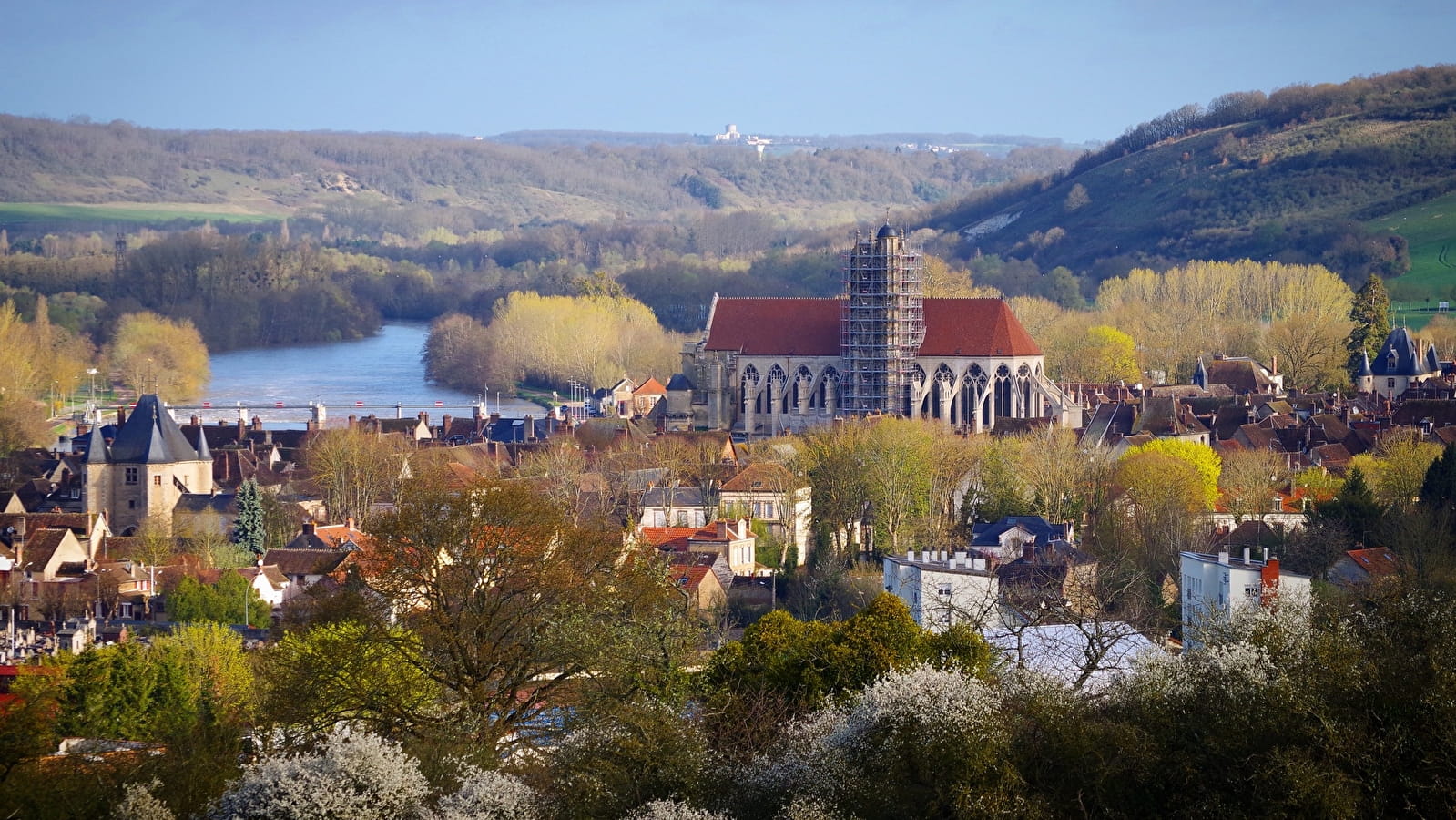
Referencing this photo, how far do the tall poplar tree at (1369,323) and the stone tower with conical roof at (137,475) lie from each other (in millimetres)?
53235

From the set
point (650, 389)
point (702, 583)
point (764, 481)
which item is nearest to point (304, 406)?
point (650, 389)

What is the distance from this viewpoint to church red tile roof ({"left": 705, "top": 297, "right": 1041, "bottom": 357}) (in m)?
89.2

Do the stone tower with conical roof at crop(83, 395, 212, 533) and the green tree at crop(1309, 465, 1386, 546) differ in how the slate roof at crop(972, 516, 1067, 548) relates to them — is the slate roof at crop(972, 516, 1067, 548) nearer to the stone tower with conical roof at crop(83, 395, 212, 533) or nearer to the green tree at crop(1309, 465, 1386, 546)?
the green tree at crop(1309, 465, 1386, 546)

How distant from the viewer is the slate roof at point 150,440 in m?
64.0

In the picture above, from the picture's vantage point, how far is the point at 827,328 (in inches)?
3632

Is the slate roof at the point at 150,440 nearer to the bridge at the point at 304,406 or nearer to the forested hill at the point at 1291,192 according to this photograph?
the bridge at the point at 304,406

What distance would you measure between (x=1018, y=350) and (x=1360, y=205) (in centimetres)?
8422

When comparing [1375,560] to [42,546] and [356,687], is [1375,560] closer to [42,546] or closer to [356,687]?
[356,687]

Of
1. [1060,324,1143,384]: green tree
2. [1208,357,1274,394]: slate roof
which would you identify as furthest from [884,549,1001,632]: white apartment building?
[1060,324,1143,384]: green tree

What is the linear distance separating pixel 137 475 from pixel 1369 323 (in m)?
57.7

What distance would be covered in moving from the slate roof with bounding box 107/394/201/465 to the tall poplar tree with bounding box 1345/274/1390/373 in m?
52.7

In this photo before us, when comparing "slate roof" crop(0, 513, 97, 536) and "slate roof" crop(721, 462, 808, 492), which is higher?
"slate roof" crop(721, 462, 808, 492)

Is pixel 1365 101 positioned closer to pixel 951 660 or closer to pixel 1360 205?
pixel 1360 205

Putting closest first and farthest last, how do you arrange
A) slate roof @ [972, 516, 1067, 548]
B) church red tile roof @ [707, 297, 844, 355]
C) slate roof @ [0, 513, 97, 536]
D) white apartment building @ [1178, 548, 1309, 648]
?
white apartment building @ [1178, 548, 1309, 648]
slate roof @ [972, 516, 1067, 548]
slate roof @ [0, 513, 97, 536]
church red tile roof @ [707, 297, 844, 355]
